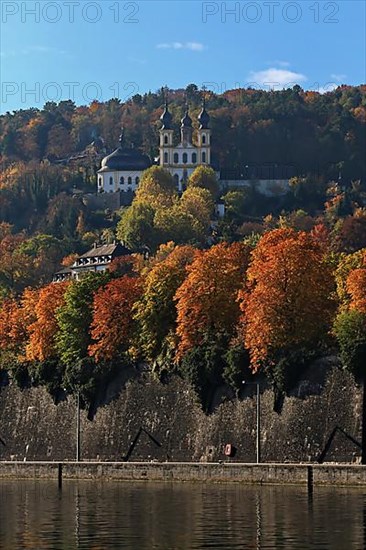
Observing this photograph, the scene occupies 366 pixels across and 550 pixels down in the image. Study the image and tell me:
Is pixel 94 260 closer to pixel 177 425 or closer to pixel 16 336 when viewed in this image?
pixel 16 336

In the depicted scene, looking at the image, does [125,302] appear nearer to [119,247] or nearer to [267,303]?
[267,303]

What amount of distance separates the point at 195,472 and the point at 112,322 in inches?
743

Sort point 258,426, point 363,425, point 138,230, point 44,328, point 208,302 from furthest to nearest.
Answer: point 138,230
point 44,328
point 208,302
point 258,426
point 363,425

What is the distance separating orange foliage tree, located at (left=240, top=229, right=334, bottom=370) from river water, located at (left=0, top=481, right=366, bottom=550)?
9.33m

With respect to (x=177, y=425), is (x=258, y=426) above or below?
below

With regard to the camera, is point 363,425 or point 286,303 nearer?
point 363,425

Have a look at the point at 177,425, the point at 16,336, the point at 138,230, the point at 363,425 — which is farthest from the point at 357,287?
the point at 138,230

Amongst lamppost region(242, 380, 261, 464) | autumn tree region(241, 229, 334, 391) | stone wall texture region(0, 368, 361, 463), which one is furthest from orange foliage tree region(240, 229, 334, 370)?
stone wall texture region(0, 368, 361, 463)

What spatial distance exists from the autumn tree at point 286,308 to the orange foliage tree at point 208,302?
1558 mm

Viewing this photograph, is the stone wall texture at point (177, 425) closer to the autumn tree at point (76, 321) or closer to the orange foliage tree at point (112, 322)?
the autumn tree at point (76, 321)

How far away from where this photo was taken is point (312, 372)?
255 ft

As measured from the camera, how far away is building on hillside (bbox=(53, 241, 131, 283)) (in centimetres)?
17860

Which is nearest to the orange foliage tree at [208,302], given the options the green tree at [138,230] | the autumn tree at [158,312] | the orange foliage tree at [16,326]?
the autumn tree at [158,312]

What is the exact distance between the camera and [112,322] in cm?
9206
